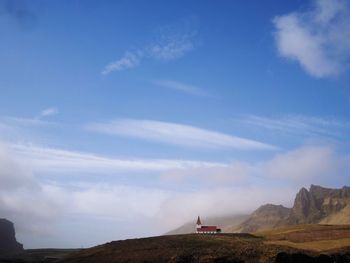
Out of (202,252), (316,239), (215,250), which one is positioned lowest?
(202,252)

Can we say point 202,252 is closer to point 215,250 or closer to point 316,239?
point 215,250

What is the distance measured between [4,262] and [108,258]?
→ 30.7 metres

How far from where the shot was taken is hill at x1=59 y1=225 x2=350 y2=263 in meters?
58.0

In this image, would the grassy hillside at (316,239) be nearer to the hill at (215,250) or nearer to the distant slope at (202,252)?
the hill at (215,250)

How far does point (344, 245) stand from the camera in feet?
225

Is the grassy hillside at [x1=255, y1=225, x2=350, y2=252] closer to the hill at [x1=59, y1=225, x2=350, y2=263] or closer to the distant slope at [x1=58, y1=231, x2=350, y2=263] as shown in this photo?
the hill at [x1=59, y1=225, x2=350, y2=263]

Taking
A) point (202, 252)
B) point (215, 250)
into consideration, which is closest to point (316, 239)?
point (215, 250)

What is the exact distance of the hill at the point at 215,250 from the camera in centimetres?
5803

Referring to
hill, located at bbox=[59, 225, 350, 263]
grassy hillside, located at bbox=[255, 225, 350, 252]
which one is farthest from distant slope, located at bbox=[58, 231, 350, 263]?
grassy hillside, located at bbox=[255, 225, 350, 252]

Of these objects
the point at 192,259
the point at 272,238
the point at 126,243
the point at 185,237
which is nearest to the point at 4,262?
the point at 126,243

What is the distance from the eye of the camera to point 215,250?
6084 cm

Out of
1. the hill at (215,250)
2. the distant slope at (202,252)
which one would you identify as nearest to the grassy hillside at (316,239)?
the hill at (215,250)

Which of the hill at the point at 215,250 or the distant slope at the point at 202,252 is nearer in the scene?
the distant slope at the point at 202,252

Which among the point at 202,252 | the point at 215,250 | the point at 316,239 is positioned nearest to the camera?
the point at 202,252
